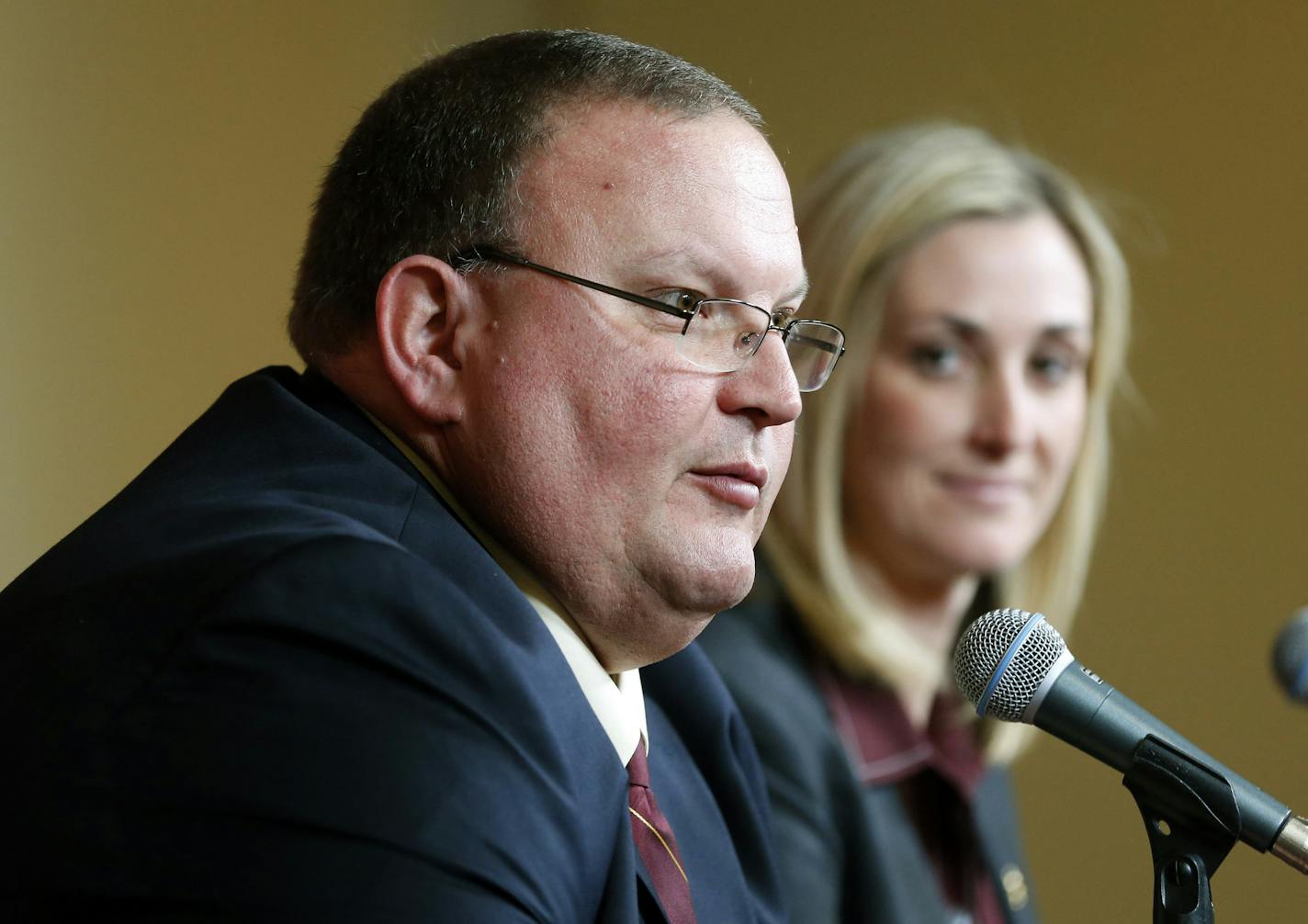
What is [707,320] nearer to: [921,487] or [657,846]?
[657,846]

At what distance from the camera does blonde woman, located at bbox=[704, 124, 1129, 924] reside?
2186 millimetres

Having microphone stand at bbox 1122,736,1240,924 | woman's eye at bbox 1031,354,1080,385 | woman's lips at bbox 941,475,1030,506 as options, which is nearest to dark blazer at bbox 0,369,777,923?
microphone stand at bbox 1122,736,1240,924

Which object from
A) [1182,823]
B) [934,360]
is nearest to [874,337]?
[934,360]

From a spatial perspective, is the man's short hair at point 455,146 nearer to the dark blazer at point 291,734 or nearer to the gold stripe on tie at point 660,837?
the dark blazer at point 291,734

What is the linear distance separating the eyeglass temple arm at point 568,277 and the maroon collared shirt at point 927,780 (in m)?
1.08

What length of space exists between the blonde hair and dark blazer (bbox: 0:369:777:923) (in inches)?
46.4

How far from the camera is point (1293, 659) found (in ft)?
4.20

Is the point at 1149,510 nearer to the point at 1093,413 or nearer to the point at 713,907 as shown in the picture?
the point at 1093,413

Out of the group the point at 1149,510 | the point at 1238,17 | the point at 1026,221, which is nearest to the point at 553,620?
the point at 1026,221

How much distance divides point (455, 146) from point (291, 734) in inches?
23.6

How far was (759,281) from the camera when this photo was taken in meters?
1.33

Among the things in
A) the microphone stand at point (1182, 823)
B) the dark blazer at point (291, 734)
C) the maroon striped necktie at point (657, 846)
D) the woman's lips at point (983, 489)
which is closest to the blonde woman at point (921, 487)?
the woman's lips at point (983, 489)

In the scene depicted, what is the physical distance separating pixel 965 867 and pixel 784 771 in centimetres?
37

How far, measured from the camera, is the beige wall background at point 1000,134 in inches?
102
